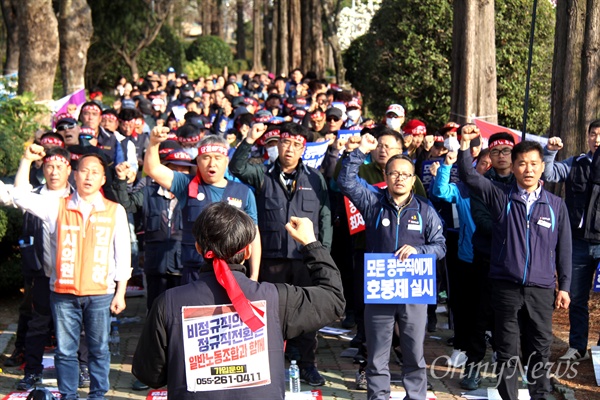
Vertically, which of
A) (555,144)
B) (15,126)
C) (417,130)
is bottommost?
(555,144)

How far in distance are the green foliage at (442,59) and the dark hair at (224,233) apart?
12.7 m

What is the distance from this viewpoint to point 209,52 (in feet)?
180

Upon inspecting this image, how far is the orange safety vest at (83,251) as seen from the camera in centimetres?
669

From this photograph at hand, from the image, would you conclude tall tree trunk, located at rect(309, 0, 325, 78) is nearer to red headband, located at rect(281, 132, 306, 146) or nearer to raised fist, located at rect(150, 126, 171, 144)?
red headband, located at rect(281, 132, 306, 146)

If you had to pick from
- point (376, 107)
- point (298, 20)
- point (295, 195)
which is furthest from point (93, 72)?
point (295, 195)

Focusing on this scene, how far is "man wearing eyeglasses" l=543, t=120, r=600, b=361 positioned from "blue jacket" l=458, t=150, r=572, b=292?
128 cm

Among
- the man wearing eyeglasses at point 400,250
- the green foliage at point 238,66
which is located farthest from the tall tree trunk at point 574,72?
the green foliage at point 238,66

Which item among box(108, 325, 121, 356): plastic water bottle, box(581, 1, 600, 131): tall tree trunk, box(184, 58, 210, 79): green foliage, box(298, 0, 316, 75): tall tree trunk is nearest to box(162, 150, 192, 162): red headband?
box(108, 325, 121, 356): plastic water bottle

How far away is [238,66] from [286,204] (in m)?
51.8

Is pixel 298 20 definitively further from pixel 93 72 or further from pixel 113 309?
pixel 113 309

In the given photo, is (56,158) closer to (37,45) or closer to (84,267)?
(84,267)

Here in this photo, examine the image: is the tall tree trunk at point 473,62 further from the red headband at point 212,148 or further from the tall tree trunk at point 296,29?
the tall tree trunk at point 296,29

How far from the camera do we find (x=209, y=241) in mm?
3838

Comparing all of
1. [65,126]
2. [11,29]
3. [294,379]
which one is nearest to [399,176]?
[294,379]
